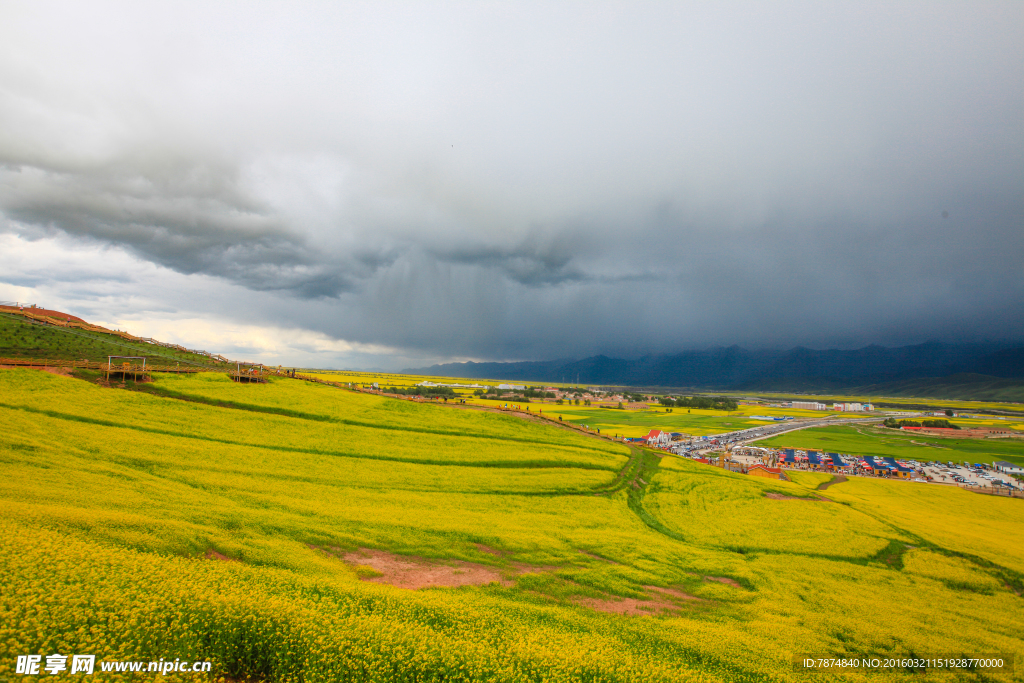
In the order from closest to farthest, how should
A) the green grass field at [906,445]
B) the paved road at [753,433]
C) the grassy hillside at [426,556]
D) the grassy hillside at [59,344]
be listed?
the grassy hillside at [426,556] < the grassy hillside at [59,344] < the green grass field at [906,445] < the paved road at [753,433]

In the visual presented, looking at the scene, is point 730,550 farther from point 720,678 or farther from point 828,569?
point 720,678

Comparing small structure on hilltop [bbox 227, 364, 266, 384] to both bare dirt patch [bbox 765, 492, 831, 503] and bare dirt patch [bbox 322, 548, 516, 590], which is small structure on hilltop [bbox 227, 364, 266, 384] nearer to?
bare dirt patch [bbox 322, 548, 516, 590]

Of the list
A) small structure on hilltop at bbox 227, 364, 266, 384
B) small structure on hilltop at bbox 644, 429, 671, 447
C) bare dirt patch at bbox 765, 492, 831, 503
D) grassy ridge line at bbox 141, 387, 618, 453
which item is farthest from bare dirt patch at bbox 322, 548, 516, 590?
small structure on hilltop at bbox 644, 429, 671, 447

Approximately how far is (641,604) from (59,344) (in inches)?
3114

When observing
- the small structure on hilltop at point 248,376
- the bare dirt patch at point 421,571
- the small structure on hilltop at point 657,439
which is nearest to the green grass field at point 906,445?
the small structure on hilltop at point 657,439

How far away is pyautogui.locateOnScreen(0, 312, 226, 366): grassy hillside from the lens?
49.5 metres

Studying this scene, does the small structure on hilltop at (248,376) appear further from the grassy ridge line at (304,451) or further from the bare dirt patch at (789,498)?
the bare dirt patch at (789,498)

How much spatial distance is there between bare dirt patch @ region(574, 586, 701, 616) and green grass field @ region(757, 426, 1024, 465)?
320 ft

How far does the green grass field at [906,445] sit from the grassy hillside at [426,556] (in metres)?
53.9

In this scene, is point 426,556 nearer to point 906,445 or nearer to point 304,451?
point 304,451

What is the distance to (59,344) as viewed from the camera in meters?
54.4

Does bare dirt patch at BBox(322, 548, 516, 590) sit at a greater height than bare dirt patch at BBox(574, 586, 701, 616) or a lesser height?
greater

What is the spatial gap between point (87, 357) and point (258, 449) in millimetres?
39800

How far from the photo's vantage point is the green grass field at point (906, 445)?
291 ft
